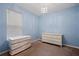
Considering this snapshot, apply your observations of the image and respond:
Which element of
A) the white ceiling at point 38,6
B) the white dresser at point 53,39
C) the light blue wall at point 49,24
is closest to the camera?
the white ceiling at point 38,6

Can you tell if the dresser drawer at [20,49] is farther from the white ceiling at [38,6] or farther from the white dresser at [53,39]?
the white ceiling at [38,6]

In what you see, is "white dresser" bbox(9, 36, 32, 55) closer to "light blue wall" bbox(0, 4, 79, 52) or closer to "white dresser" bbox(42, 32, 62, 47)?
"light blue wall" bbox(0, 4, 79, 52)

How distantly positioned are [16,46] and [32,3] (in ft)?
3.74

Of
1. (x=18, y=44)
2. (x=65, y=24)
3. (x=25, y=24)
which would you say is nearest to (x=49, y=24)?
(x=65, y=24)

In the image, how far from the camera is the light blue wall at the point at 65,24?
1.65 meters

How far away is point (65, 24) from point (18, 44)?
4.63 ft

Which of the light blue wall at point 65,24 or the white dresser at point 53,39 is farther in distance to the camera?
the white dresser at point 53,39

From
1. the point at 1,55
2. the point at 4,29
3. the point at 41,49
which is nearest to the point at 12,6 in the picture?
the point at 4,29

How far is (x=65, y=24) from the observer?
1.88 m

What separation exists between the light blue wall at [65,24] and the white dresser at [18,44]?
49cm

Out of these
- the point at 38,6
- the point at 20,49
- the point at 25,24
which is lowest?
the point at 20,49

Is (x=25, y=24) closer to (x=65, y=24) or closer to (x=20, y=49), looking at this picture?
(x=20, y=49)

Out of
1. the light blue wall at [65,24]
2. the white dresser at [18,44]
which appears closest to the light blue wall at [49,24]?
the light blue wall at [65,24]

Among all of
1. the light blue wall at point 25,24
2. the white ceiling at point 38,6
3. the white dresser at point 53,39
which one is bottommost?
the white dresser at point 53,39
